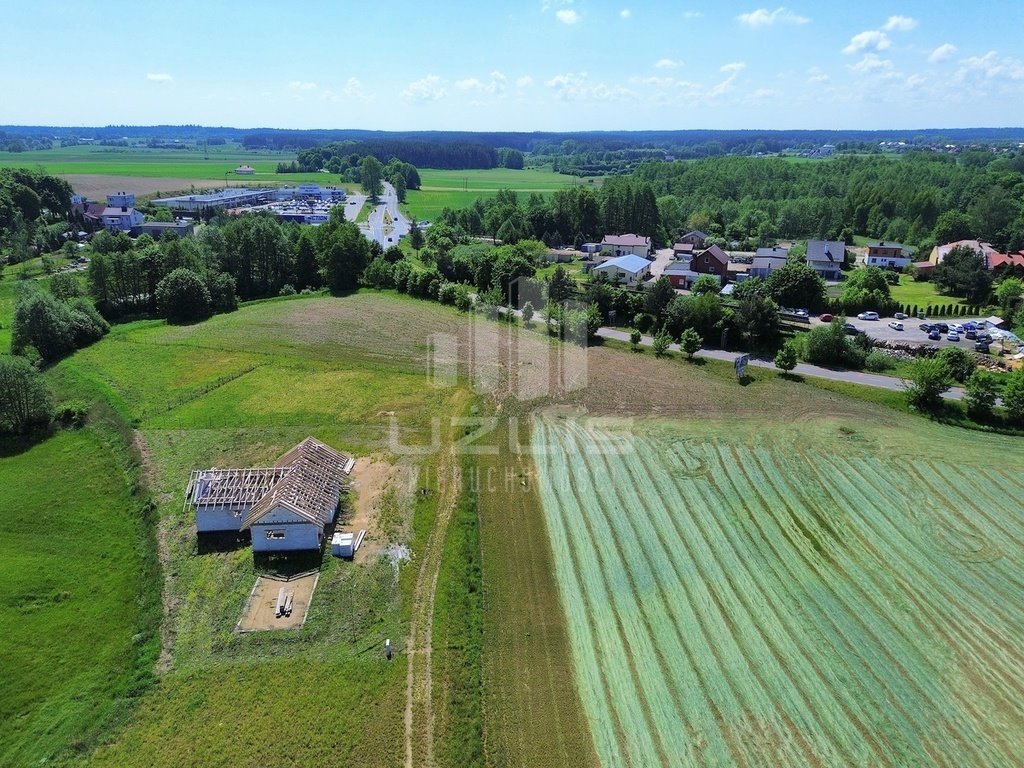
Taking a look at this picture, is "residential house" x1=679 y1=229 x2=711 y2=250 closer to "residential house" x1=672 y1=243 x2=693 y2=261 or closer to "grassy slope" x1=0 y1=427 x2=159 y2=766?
"residential house" x1=672 y1=243 x2=693 y2=261

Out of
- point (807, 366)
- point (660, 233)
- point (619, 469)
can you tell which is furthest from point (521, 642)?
point (660, 233)

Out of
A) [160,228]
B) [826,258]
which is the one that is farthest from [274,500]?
[160,228]

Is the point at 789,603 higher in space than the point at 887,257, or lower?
lower

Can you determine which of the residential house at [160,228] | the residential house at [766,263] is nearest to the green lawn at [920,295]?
the residential house at [766,263]

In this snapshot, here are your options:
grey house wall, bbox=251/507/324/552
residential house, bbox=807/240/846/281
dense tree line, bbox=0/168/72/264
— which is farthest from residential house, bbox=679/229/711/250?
dense tree line, bbox=0/168/72/264

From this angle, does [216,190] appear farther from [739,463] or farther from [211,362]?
[739,463]

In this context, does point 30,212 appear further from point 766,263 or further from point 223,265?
point 766,263

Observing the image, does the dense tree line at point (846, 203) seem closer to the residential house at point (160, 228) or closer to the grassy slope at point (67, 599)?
the residential house at point (160, 228)
